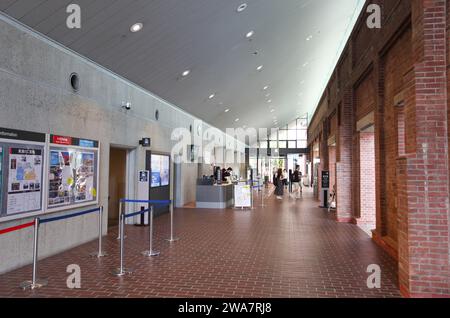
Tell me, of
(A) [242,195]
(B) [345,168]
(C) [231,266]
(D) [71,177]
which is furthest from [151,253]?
(A) [242,195]

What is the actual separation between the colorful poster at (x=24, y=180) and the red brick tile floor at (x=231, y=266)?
0.95 meters

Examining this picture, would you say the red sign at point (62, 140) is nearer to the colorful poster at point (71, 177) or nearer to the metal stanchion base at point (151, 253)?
the colorful poster at point (71, 177)

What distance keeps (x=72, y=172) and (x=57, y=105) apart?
4.24 ft

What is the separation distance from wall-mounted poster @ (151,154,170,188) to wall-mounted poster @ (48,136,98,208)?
311cm

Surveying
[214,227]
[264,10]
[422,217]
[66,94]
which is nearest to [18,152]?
[66,94]

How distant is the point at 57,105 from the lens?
5848 millimetres

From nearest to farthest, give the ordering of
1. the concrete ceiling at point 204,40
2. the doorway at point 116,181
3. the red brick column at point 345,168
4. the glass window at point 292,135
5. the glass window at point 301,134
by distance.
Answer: the concrete ceiling at point 204,40 < the red brick column at point 345,168 < the doorway at point 116,181 < the glass window at point 301,134 < the glass window at point 292,135

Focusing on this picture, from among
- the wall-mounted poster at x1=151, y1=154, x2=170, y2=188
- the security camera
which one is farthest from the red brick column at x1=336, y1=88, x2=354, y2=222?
the security camera

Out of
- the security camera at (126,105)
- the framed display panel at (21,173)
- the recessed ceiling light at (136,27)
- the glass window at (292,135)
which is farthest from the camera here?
the glass window at (292,135)

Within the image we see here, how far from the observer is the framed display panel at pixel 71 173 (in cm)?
576

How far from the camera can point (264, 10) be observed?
8.62m

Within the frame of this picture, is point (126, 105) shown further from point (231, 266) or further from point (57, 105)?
point (231, 266)

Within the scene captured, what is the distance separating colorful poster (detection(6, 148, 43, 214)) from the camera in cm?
480

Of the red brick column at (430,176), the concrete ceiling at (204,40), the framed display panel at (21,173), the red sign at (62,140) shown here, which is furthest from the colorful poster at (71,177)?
the red brick column at (430,176)
